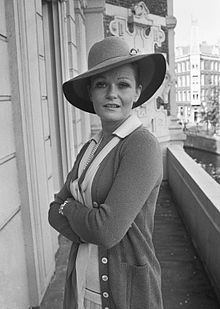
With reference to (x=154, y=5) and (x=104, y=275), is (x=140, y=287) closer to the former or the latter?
(x=104, y=275)

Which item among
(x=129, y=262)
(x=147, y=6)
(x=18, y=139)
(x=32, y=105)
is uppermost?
(x=147, y=6)

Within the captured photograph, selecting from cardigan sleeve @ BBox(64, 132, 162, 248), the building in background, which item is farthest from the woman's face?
the building in background

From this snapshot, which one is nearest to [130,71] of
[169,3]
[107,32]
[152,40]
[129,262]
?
[129,262]

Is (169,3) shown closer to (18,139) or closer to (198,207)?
(198,207)

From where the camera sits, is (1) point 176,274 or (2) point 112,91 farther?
(1) point 176,274

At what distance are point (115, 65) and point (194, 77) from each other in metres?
47.5

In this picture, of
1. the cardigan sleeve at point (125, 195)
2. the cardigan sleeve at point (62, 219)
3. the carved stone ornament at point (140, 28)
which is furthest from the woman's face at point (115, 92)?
the carved stone ornament at point (140, 28)

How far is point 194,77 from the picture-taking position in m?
46.5

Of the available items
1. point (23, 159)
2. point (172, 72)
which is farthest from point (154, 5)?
point (23, 159)

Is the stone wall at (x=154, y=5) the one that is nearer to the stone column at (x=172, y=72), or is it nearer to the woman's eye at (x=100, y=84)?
the stone column at (x=172, y=72)

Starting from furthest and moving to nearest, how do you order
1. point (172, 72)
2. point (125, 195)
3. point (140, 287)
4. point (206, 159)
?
point (206, 159)
point (172, 72)
point (140, 287)
point (125, 195)

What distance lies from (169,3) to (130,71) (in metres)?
7.79

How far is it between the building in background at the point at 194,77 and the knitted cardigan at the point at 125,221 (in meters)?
45.1

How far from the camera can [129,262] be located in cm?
117
